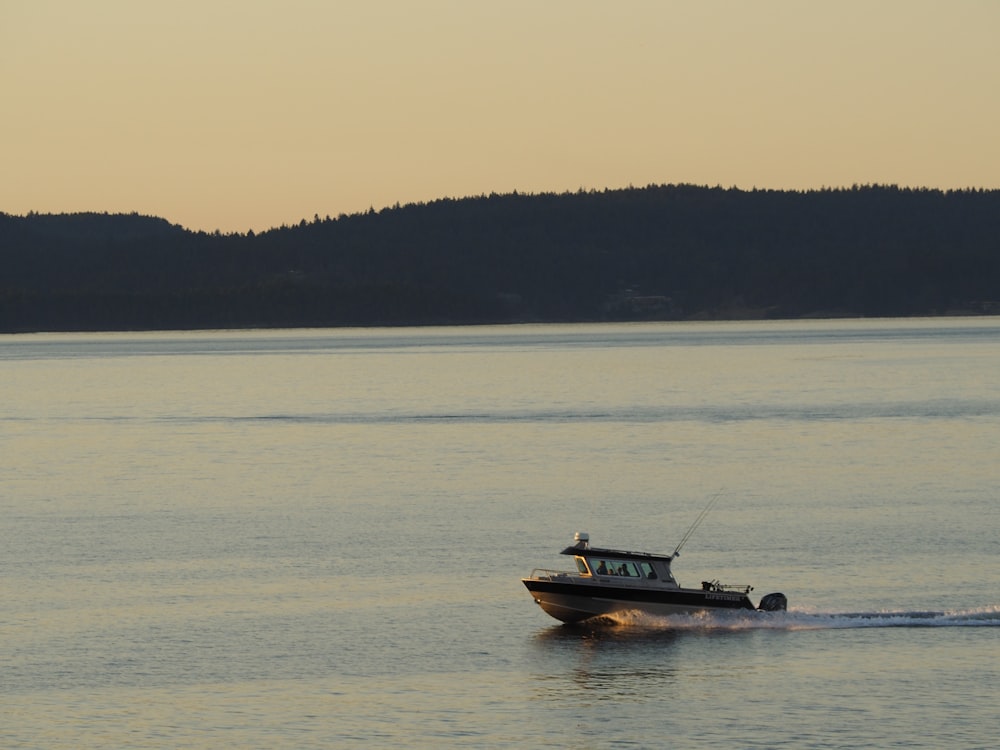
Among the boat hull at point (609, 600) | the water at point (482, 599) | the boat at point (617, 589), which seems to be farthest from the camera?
the boat at point (617, 589)

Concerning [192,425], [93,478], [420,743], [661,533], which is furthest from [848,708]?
[192,425]

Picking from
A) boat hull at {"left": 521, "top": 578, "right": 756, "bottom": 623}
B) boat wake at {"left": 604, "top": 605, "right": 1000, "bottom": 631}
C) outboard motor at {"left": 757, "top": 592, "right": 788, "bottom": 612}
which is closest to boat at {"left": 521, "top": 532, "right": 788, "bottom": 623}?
boat hull at {"left": 521, "top": 578, "right": 756, "bottom": 623}

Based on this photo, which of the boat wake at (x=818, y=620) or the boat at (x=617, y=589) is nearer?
the boat wake at (x=818, y=620)

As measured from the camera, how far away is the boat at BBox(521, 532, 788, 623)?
66438 mm

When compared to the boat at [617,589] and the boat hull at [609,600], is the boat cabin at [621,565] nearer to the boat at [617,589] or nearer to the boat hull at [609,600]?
the boat at [617,589]

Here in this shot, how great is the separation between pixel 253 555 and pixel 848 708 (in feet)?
116

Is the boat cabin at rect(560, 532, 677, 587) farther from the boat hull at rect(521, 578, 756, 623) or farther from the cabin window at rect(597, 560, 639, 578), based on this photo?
the boat hull at rect(521, 578, 756, 623)

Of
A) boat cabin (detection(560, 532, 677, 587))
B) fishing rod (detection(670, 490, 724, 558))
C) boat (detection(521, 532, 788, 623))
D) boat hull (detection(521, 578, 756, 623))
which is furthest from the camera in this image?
fishing rod (detection(670, 490, 724, 558))

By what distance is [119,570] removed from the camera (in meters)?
76.9

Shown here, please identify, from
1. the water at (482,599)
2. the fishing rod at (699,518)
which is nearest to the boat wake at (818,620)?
the water at (482,599)

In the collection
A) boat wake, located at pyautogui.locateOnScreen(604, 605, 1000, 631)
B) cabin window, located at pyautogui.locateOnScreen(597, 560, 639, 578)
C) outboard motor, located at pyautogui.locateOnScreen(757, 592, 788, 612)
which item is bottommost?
boat wake, located at pyautogui.locateOnScreen(604, 605, 1000, 631)

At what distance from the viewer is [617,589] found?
67125 millimetres

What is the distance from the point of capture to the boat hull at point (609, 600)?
66.1 m

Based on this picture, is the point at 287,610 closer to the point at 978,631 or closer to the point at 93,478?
the point at 978,631
